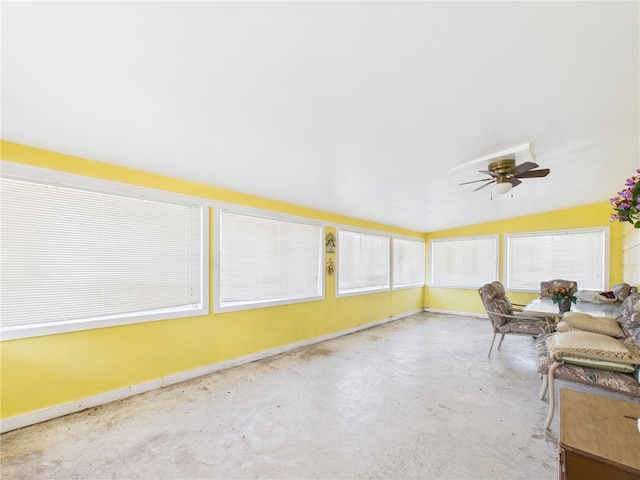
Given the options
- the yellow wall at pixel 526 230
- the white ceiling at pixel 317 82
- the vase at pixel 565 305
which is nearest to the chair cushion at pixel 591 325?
the vase at pixel 565 305

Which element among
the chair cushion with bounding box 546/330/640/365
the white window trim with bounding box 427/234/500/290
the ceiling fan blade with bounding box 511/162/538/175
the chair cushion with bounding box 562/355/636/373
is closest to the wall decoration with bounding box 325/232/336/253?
the ceiling fan blade with bounding box 511/162/538/175

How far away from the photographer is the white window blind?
5.09 m

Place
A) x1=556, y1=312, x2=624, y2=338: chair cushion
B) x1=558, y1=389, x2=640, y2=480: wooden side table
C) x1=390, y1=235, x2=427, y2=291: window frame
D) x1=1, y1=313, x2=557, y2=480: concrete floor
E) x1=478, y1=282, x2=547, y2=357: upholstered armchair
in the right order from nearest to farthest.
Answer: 1. x1=558, y1=389, x2=640, y2=480: wooden side table
2. x1=1, y1=313, x2=557, y2=480: concrete floor
3. x1=556, y1=312, x2=624, y2=338: chair cushion
4. x1=478, y1=282, x2=547, y2=357: upholstered armchair
5. x1=390, y1=235, x2=427, y2=291: window frame

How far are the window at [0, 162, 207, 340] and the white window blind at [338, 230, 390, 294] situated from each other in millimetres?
2595

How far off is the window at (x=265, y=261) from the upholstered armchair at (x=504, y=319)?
8.18 feet

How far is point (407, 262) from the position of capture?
6805mm

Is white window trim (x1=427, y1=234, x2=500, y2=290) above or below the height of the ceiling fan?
below

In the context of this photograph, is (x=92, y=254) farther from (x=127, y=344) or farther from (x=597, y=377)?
(x=597, y=377)

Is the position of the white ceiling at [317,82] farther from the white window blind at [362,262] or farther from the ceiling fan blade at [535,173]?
the white window blind at [362,262]

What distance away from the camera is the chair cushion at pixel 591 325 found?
2.51m

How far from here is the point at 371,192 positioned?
3754mm

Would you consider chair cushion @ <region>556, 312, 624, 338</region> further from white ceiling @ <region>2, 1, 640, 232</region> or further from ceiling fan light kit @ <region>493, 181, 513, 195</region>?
white ceiling @ <region>2, 1, 640, 232</region>

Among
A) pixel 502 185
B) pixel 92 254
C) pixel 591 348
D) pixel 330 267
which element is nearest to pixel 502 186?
pixel 502 185

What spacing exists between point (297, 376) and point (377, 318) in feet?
10.0
